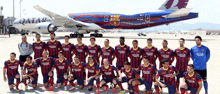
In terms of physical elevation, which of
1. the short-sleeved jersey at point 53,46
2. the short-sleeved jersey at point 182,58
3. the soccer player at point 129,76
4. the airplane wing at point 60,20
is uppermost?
the airplane wing at point 60,20

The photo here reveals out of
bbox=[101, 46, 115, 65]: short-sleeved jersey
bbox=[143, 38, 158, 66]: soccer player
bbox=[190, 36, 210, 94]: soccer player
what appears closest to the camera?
bbox=[190, 36, 210, 94]: soccer player

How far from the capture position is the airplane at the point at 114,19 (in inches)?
1111

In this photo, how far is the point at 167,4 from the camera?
30828 millimetres

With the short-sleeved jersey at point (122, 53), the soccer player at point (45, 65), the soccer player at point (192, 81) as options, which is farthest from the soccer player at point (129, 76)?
the soccer player at point (45, 65)

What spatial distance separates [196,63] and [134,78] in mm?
1914

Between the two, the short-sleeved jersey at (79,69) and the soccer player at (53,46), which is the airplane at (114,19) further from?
the short-sleeved jersey at (79,69)

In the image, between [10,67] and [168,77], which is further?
[10,67]

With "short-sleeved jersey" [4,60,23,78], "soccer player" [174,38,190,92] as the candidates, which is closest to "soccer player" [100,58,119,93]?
"soccer player" [174,38,190,92]

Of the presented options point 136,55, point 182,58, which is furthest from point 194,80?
point 136,55

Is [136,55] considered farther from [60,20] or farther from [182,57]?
[60,20]

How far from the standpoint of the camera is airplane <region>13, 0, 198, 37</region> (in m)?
28.2

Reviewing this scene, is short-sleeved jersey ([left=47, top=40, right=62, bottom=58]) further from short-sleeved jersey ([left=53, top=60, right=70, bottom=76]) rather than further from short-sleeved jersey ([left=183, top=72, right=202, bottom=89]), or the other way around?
short-sleeved jersey ([left=183, top=72, right=202, bottom=89])

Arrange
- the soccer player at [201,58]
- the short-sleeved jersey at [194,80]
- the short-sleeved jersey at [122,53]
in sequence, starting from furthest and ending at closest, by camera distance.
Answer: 1. the short-sleeved jersey at [122,53]
2. the soccer player at [201,58]
3. the short-sleeved jersey at [194,80]

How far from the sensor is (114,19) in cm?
3150
